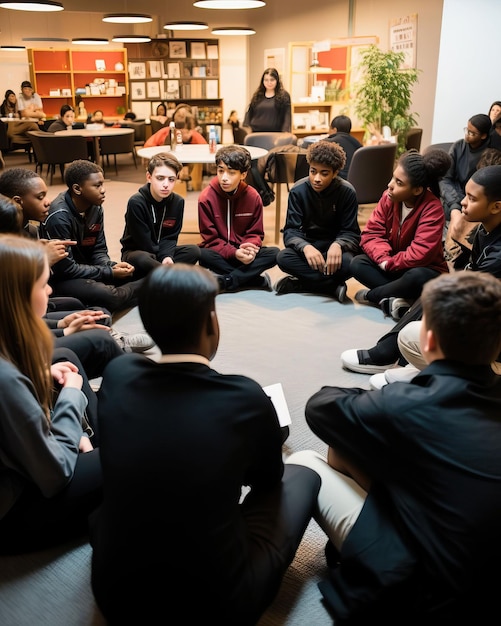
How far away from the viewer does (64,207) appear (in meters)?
3.39

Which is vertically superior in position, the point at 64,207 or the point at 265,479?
the point at 64,207

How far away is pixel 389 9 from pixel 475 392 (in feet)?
25.2

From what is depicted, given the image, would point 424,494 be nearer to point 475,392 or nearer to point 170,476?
point 475,392

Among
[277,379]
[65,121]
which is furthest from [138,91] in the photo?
[277,379]

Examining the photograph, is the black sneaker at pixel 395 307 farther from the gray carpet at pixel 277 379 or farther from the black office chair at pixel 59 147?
the black office chair at pixel 59 147

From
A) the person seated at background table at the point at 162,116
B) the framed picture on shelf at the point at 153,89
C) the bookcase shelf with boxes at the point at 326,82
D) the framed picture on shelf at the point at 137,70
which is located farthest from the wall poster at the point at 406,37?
the framed picture on shelf at the point at 137,70

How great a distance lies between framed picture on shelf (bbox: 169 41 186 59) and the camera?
1145cm

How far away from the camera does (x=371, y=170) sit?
212 inches

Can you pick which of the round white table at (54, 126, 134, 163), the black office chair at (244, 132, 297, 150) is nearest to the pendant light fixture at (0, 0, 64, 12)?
the round white table at (54, 126, 134, 163)

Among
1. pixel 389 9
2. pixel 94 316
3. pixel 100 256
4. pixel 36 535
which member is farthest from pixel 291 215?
pixel 389 9

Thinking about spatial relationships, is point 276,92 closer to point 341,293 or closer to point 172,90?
point 341,293

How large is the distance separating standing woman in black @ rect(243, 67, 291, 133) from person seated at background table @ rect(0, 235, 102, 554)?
641 centimetres

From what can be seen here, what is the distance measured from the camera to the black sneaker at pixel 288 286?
413cm

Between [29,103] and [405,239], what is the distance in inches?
378
